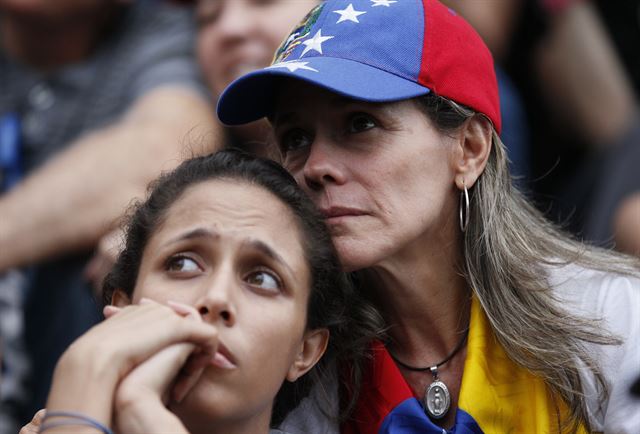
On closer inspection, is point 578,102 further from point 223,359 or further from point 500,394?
point 223,359

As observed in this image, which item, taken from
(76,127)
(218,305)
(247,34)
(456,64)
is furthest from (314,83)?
(76,127)

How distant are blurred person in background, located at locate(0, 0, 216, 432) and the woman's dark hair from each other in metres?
0.89

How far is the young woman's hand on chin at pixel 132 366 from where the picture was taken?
218 cm

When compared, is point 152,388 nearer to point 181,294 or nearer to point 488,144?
point 181,294

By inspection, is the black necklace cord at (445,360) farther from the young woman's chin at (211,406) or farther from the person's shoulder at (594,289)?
the young woman's chin at (211,406)

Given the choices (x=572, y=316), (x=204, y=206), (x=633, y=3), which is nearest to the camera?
(x=204, y=206)

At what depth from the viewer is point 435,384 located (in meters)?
3.08

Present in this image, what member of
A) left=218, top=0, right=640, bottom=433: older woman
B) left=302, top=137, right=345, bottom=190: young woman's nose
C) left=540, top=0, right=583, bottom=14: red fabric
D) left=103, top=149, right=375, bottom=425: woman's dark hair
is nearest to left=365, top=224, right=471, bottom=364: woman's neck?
left=218, top=0, right=640, bottom=433: older woman

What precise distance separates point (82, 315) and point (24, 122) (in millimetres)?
1078

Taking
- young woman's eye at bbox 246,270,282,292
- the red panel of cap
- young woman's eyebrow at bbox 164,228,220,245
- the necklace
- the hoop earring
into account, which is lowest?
the necklace

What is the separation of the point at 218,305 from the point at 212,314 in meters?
0.03

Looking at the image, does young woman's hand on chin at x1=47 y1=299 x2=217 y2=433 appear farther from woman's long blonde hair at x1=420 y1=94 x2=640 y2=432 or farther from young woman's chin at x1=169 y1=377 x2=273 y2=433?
woman's long blonde hair at x1=420 y1=94 x2=640 y2=432

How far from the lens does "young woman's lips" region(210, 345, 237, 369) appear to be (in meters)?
2.35

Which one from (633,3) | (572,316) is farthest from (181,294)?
(633,3)
